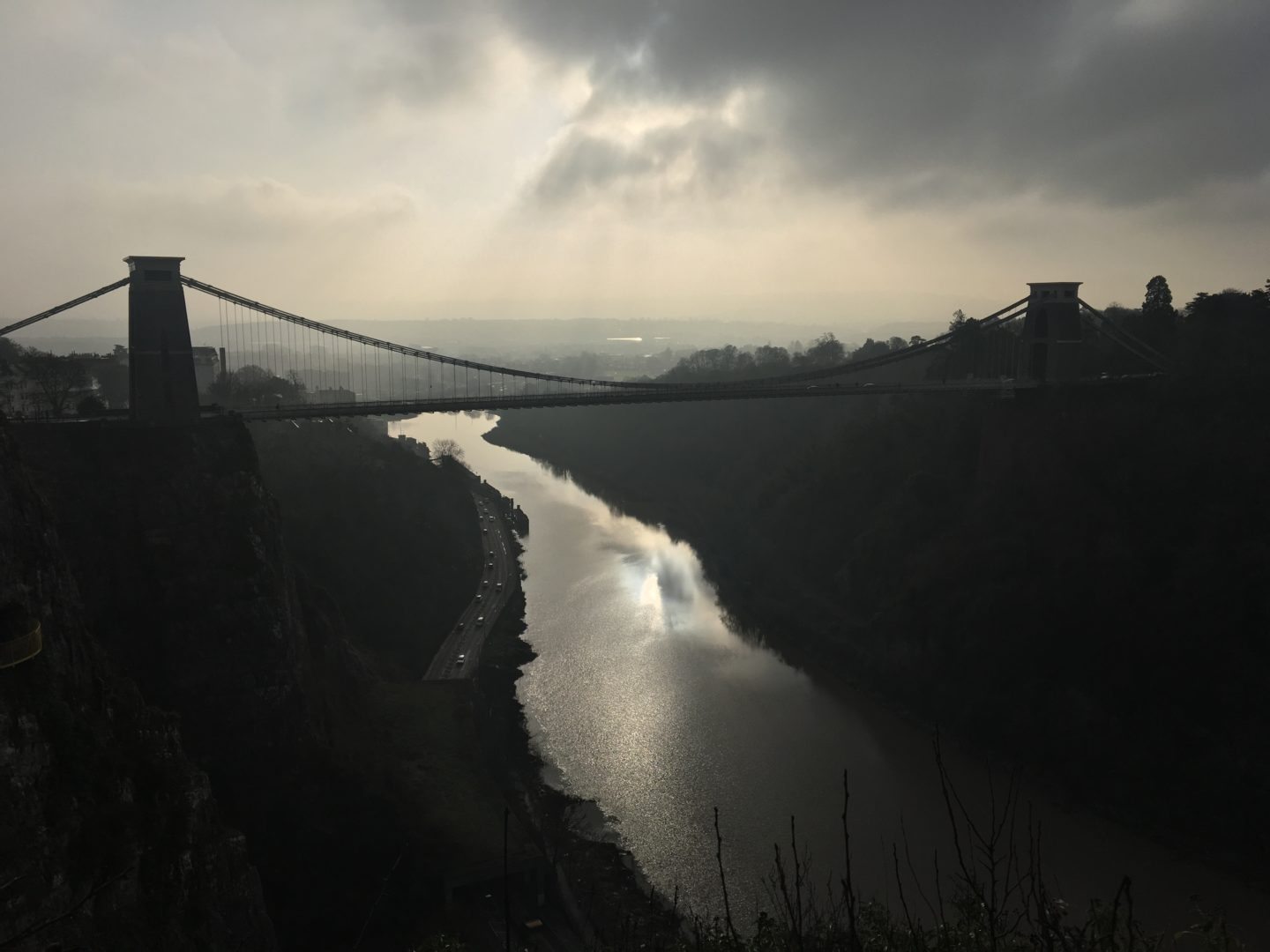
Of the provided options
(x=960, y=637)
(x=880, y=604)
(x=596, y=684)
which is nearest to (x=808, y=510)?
(x=880, y=604)

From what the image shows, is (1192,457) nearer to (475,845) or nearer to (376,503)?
(475,845)

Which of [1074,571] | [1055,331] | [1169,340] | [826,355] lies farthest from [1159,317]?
[826,355]

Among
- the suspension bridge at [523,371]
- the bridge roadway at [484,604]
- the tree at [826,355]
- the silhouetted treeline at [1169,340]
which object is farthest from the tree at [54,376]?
the tree at [826,355]

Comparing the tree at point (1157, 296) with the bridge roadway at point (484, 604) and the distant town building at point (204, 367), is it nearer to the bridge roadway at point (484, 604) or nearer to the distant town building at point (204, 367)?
the bridge roadway at point (484, 604)

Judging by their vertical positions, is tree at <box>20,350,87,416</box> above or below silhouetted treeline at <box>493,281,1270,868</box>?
above

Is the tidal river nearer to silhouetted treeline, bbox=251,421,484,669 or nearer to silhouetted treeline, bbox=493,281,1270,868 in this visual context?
silhouetted treeline, bbox=493,281,1270,868

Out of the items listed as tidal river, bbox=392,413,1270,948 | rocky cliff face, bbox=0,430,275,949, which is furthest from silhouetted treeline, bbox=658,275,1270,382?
rocky cliff face, bbox=0,430,275,949

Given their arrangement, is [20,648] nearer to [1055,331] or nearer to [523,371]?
[523,371]
